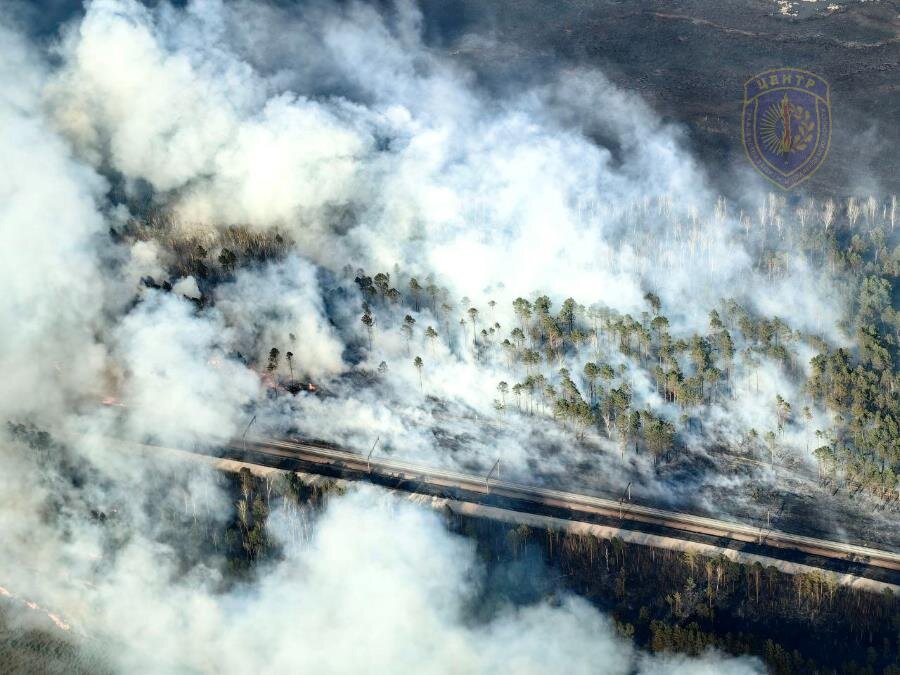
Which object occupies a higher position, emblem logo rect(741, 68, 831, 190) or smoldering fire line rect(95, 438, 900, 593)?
emblem logo rect(741, 68, 831, 190)

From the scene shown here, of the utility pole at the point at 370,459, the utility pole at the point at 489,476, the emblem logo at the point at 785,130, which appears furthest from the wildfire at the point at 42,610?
the emblem logo at the point at 785,130

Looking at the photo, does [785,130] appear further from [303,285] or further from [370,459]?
[370,459]

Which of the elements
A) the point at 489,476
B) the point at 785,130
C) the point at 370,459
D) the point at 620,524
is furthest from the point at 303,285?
the point at 785,130

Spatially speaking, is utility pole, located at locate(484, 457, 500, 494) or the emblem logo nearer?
utility pole, located at locate(484, 457, 500, 494)

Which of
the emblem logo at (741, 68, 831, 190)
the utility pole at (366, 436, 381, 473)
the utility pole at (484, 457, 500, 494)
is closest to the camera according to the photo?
the utility pole at (484, 457, 500, 494)

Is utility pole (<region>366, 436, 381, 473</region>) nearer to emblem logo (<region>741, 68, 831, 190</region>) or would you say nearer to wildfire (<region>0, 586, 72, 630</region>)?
wildfire (<region>0, 586, 72, 630</region>)

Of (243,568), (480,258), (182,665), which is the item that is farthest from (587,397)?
(182,665)

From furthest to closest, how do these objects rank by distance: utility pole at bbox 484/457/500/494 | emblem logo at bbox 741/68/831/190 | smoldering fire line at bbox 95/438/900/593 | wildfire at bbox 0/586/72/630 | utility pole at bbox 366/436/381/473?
emblem logo at bbox 741/68/831/190 < utility pole at bbox 366/436/381/473 < utility pole at bbox 484/457/500/494 < smoldering fire line at bbox 95/438/900/593 < wildfire at bbox 0/586/72/630

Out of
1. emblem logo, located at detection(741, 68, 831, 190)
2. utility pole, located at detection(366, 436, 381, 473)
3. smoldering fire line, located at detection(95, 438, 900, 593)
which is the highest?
emblem logo, located at detection(741, 68, 831, 190)

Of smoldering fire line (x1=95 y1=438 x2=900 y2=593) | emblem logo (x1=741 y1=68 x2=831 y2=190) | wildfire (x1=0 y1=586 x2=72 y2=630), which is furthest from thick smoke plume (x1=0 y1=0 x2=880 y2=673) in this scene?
emblem logo (x1=741 y1=68 x2=831 y2=190)

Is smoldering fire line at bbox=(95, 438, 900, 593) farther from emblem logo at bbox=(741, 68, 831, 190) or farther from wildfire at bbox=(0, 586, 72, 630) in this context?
emblem logo at bbox=(741, 68, 831, 190)
